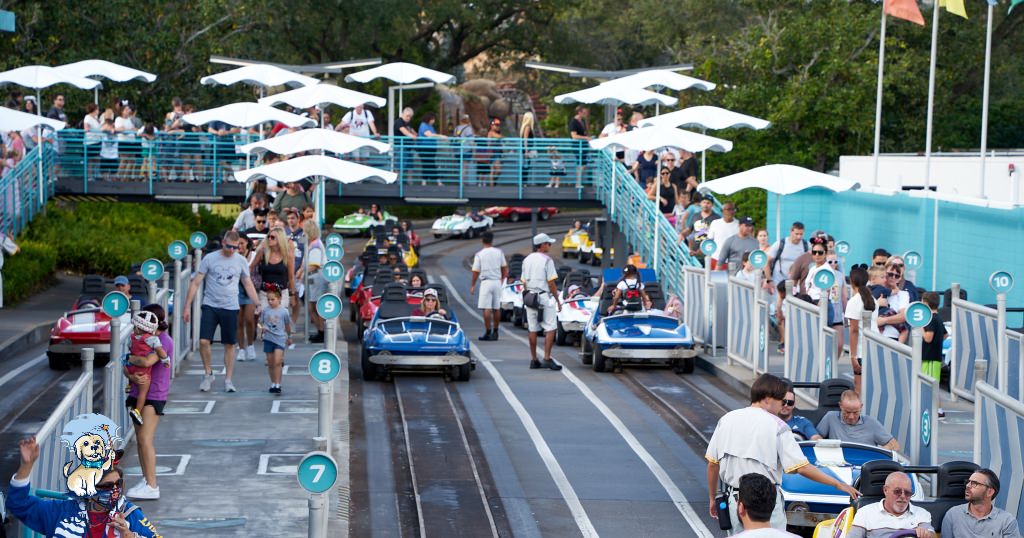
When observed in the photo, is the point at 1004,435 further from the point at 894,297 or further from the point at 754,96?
the point at 754,96

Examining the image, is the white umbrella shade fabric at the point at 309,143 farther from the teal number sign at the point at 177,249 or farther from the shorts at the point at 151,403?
the shorts at the point at 151,403

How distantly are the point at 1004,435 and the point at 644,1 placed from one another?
52.9 meters

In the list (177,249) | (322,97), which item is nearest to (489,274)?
(177,249)

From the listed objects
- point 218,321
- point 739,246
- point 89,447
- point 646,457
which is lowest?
point 646,457

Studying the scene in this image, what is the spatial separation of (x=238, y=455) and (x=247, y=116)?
56.1 ft

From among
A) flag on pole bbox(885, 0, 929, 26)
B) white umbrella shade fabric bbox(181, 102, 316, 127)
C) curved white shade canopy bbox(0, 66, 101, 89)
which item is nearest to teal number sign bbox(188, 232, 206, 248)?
white umbrella shade fabric bbox(181, 102, 316, 127)

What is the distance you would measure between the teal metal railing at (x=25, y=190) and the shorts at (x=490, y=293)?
10.5 meters

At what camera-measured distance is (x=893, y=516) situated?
32.4 feet

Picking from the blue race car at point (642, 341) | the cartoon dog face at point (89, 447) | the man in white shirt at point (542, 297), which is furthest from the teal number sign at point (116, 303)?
the blue race car at point (642, 341)

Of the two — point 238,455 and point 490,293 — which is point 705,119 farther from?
point 238,455

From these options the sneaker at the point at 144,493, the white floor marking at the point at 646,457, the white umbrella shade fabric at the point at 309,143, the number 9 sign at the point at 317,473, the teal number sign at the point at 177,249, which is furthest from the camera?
the white umbrella shade fabric at the point at 309,143

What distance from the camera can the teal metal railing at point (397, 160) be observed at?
111 ft

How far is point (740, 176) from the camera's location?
83.1 feet

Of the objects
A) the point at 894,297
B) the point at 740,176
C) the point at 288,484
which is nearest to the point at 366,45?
the point at 740,176
